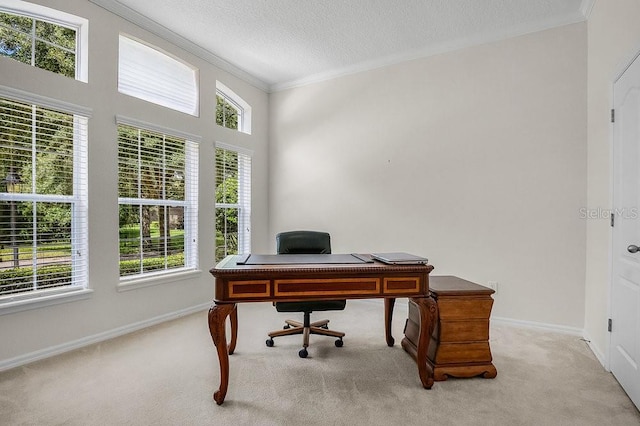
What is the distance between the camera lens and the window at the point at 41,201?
241 cm

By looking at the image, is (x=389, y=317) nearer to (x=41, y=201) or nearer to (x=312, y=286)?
(x=312, y=286)

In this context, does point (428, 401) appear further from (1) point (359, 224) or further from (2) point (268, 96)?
(2) point (268, 96)

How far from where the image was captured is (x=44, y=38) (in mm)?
2623

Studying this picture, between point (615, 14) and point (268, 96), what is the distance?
3.85m

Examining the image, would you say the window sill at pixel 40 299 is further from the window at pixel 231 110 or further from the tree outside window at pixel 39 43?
the window at pixel 231 110

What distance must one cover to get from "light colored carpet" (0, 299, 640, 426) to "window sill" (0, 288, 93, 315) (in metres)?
0.42

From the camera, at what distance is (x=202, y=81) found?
3855 millimetres

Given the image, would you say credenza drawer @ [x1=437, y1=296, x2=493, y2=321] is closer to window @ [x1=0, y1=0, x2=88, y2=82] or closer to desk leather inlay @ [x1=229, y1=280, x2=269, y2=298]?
desk leather inlay @ [x1=229, y1=280, x2=269, y2=298]

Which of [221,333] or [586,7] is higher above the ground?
[586,7]

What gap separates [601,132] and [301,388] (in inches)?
118

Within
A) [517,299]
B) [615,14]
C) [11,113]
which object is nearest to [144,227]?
[11,113]

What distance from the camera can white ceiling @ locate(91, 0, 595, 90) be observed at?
9.72ft

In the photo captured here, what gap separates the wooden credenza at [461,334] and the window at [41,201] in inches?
114

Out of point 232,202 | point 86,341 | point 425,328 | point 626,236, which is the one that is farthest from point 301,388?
point 232,202
